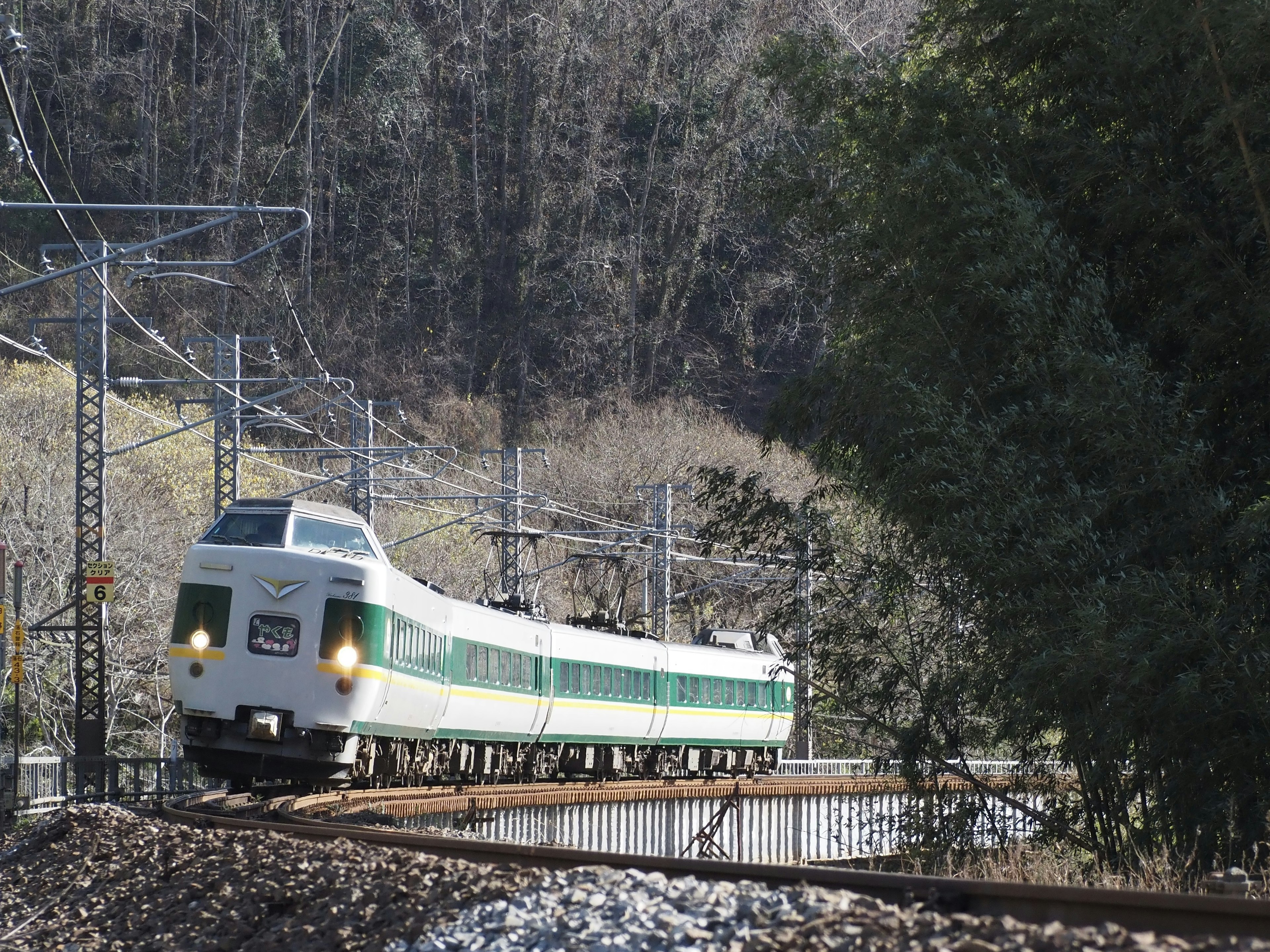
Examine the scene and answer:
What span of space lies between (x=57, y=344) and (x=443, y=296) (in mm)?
18332

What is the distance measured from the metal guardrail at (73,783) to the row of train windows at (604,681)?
6406mm

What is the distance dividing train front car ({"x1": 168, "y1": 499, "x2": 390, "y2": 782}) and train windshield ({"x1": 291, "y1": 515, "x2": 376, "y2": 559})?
22cm

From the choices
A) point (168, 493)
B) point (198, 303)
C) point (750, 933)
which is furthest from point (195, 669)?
point (198, 303)

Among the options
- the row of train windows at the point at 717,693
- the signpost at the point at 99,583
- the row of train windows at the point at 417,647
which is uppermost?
the signpost at the point at 99,583

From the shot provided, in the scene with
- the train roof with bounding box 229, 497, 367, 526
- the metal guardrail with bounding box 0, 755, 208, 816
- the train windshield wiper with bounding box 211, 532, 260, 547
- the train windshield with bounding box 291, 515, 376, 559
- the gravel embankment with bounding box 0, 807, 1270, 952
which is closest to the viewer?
the gravel embankment with bounding box 0, 807, 1270, 952

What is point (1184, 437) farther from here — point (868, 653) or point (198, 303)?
point (198, 303)

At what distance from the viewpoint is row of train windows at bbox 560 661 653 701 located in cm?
2731

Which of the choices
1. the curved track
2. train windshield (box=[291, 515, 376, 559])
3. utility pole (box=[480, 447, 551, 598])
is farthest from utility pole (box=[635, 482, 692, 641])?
the curved track

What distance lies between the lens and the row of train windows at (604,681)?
2731 cm

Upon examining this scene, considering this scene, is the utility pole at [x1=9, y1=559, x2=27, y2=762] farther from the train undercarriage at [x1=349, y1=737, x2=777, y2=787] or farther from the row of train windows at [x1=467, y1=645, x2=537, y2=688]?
the row of train windows at [x1=467, y1=645, x2=537, y2=688]

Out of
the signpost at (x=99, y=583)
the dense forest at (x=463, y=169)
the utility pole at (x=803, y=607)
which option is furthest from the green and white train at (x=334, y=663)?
the dense forest at (x=463, y=169)

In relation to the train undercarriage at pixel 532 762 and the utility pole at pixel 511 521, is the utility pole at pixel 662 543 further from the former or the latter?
the utility pole at pixel 511 521

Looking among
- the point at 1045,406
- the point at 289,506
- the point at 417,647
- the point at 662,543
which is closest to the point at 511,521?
the point at 662,543

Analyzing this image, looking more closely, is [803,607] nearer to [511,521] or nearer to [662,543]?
[662,543]
